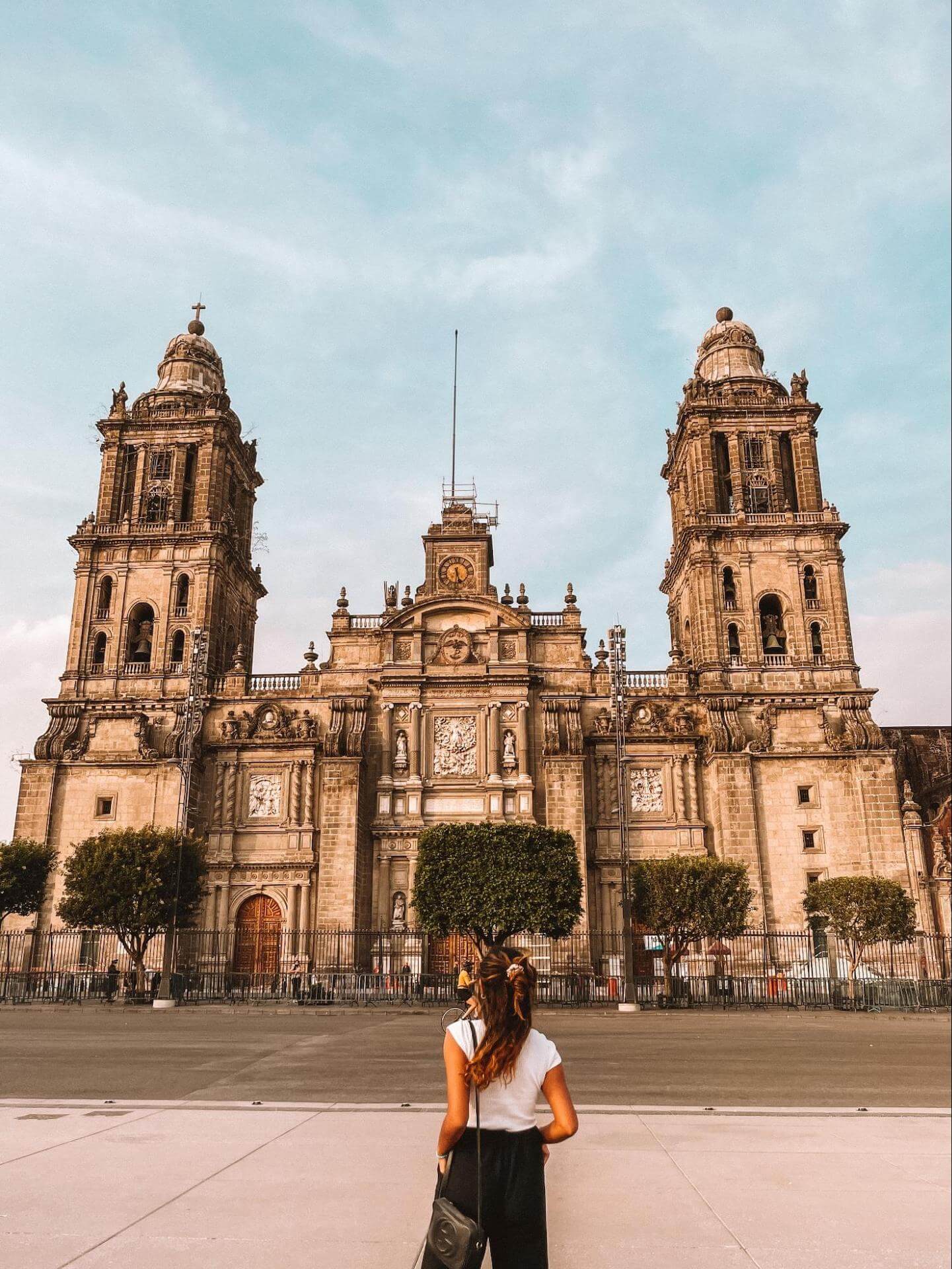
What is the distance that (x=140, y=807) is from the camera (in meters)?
43.0

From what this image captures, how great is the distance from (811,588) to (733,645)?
4602mm

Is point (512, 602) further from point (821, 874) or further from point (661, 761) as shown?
point (821, 874)

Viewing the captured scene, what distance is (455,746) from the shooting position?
143 ft

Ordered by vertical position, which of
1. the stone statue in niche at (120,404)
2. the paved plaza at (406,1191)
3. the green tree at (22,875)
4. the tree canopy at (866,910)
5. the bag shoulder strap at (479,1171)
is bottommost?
the paved plaza at (406,1191)

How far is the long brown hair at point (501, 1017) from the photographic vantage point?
4.20 meters

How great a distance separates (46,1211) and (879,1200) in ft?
16.6

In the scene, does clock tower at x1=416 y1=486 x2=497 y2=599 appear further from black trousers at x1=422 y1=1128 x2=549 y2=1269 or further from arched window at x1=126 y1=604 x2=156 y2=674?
black trousers at x1=422 y1=1128 x2=549 y2=1269

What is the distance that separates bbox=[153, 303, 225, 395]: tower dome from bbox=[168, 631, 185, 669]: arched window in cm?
1354

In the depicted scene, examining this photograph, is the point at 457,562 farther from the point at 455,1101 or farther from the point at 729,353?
the point at 455,1101

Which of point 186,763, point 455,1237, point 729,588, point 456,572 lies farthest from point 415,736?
point 455,1237

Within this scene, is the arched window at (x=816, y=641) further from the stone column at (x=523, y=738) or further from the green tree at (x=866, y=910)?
the stone column at (x=523, y=738)

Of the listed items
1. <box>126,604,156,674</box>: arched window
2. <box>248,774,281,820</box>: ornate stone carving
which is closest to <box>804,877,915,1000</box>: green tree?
<box>248,774,281,820</box>: ornate stone carving

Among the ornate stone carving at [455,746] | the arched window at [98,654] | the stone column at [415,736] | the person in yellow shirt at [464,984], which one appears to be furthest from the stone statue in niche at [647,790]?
the arched window at [98,654]

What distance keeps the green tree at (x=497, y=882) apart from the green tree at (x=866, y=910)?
8833 millimetres
